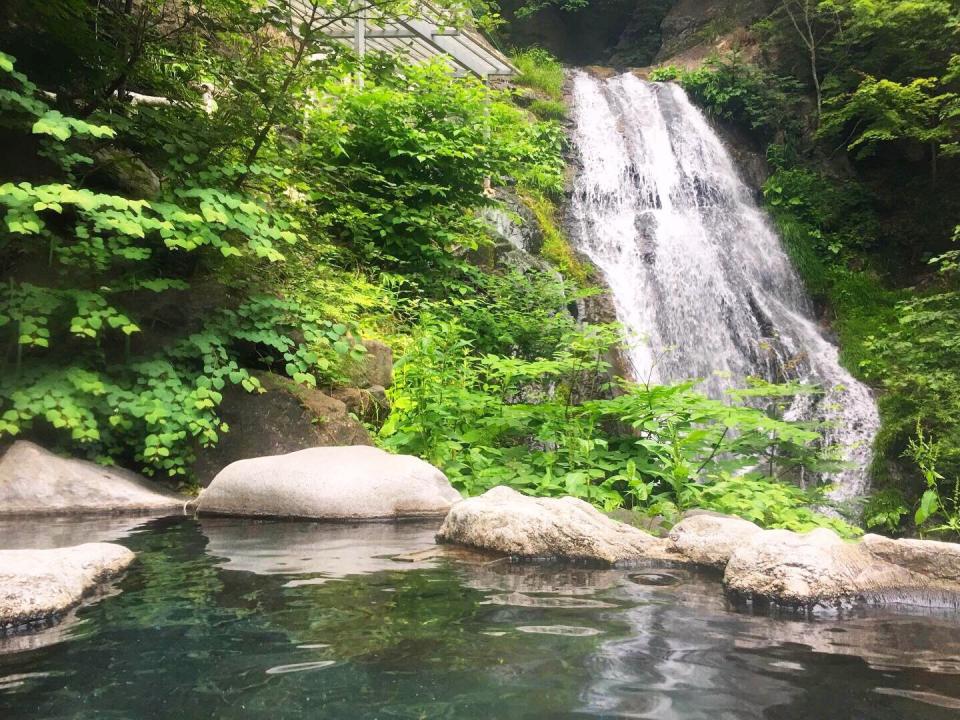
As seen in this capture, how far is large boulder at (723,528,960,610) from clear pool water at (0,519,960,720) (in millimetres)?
142

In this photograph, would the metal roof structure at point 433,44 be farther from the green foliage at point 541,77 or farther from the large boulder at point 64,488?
the large boulder at point 64,488

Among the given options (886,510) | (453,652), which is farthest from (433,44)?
(453,652)

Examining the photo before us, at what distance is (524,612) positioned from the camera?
9.12 ft

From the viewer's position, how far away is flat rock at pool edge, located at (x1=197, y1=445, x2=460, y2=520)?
15.3 ft

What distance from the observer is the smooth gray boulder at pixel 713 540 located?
3.55 m

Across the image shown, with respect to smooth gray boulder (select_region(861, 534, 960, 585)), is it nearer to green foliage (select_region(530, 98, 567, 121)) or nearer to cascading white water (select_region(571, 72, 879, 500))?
cascading white water (select_region(571, 72, 879, 500))

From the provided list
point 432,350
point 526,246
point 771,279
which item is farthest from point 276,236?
point 771,279

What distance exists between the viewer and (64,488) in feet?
15.5

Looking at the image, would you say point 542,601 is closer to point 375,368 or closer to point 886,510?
point 375,368

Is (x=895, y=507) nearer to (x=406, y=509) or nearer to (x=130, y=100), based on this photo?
(x=406, y=509)

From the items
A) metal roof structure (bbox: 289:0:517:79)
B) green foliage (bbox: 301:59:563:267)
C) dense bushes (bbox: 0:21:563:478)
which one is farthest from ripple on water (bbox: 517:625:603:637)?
metal roof structure (bbox: 289:0:517:79)

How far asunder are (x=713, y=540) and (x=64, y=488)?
429 centimetres

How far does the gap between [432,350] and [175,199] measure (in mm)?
2528

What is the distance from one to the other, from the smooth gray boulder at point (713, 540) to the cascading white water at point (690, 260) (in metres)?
6.59
